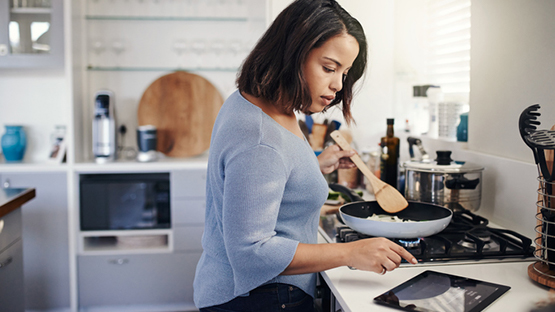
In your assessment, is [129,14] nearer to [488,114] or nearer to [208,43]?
[208,43]

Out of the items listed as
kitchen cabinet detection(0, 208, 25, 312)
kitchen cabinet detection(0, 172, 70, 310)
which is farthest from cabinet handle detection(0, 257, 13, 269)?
kitchen cabinet detection(0, 172, 70, 310)

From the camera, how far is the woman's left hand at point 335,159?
151 cm

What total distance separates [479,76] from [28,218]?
262cm

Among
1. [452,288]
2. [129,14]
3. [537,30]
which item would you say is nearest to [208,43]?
[129,14]

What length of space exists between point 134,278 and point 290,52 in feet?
7.67

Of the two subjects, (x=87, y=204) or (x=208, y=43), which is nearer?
(x=87, y=204)

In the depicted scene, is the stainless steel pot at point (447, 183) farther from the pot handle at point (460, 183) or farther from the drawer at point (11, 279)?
the drawer at point (11, 279)

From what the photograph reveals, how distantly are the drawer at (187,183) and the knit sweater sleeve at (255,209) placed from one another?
2.00 meters

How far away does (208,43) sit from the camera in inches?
123

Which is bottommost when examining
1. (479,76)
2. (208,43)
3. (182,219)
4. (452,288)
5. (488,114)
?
(182,219)

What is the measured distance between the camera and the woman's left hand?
1.51 m

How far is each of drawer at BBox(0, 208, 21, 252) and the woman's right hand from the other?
5.03 feet

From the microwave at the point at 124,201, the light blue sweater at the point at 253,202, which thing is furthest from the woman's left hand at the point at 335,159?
the microwave at the point at 124,201

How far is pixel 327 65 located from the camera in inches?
41.8
